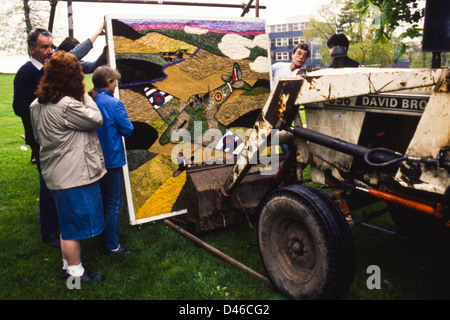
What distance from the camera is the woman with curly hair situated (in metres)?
3.01

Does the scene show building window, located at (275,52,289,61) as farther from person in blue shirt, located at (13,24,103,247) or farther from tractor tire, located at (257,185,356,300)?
tractor tire, located at (257,185,356,300)

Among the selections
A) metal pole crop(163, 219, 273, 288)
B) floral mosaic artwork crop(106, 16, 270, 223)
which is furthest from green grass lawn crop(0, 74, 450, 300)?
floral mosaic artwork crop(106, 16, 270, 223)

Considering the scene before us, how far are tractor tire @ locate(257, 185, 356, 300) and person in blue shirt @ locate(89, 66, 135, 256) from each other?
163 centimetres

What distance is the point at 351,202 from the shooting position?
135 inches

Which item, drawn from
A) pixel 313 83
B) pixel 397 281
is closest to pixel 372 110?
pixel 313 83

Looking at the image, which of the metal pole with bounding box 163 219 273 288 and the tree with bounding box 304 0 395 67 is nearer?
the metal pole with bounding box 163 219 273 288

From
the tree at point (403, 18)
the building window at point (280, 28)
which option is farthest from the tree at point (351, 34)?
the tree at point (403, 18)

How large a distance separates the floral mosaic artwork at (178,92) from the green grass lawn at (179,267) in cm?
71

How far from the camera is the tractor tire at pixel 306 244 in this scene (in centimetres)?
260

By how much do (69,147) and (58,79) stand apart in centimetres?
57

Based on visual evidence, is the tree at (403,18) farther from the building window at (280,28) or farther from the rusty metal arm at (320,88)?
the building window at (280,28)

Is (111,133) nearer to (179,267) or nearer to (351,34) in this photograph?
(179,267)
